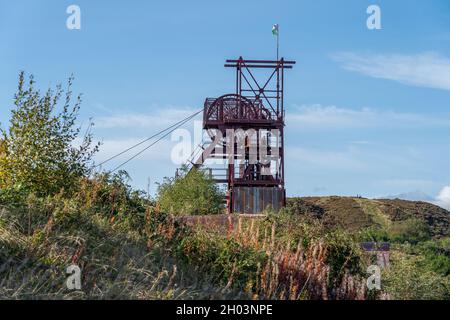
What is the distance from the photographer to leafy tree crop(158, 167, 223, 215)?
33.8m

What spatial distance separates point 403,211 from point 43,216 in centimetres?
6184

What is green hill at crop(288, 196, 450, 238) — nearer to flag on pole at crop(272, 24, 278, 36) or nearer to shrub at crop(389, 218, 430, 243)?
shrub at crop(389, 218, 430, 243)

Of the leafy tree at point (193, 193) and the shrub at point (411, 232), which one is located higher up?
the leafy tree at point (193, 193)

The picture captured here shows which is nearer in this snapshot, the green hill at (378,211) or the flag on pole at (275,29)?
the flag on pole at (275,29)

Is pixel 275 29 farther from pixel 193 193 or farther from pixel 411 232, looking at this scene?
pixel 411 232

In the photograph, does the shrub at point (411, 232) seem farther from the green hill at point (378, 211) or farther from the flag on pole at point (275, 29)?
the flag on pole at point (275, 29)

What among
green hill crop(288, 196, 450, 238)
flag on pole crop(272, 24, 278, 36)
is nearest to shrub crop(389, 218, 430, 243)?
green hill crop(288, 196, 450, 238)

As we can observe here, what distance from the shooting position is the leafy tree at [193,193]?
3384cm

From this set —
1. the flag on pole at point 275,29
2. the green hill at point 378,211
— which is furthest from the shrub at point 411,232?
the flag on pole at point 275,29

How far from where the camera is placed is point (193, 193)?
3512 cm

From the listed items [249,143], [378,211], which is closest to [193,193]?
[249,143]
